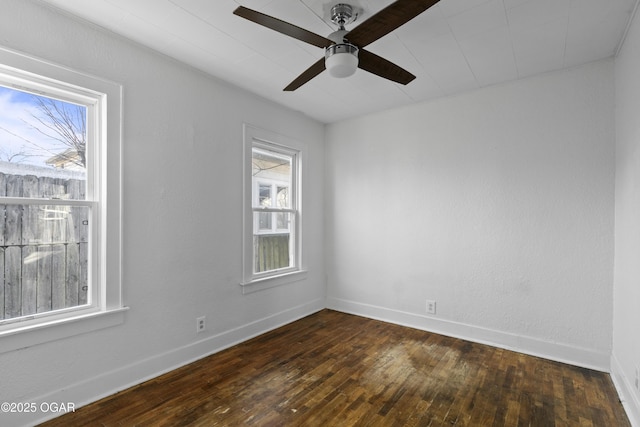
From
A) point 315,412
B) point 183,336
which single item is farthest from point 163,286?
point 315,412

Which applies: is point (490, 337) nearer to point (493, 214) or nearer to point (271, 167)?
point (493, 214)

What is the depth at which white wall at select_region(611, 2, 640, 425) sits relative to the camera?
6.59ft

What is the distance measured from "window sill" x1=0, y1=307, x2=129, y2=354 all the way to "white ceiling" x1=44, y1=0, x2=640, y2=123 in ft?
6.60

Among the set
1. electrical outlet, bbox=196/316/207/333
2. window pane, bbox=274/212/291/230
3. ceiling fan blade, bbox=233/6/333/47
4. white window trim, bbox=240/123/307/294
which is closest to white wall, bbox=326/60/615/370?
white window trim, bbox=240/123/307/294

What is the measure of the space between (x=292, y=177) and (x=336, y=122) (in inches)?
40.1

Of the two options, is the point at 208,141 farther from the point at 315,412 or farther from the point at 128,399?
the point at 315,412

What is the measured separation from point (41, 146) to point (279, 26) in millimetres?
1769

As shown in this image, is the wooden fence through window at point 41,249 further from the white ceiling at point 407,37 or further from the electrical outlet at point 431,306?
the electrical outlet at point 431,306

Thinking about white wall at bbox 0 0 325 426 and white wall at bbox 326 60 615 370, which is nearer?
white wall at bbox 0 0 325 426

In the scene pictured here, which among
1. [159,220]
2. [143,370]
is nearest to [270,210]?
[159,220]

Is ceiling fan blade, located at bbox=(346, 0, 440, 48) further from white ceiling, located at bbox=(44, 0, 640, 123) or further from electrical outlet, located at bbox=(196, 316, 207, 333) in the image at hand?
electrical outlet, located at bbox=(196, 316, 207, 333)

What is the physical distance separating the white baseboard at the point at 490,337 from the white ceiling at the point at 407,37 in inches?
97.3

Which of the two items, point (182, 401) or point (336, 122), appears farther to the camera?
point (336, 122)

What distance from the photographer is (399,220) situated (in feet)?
12.4
